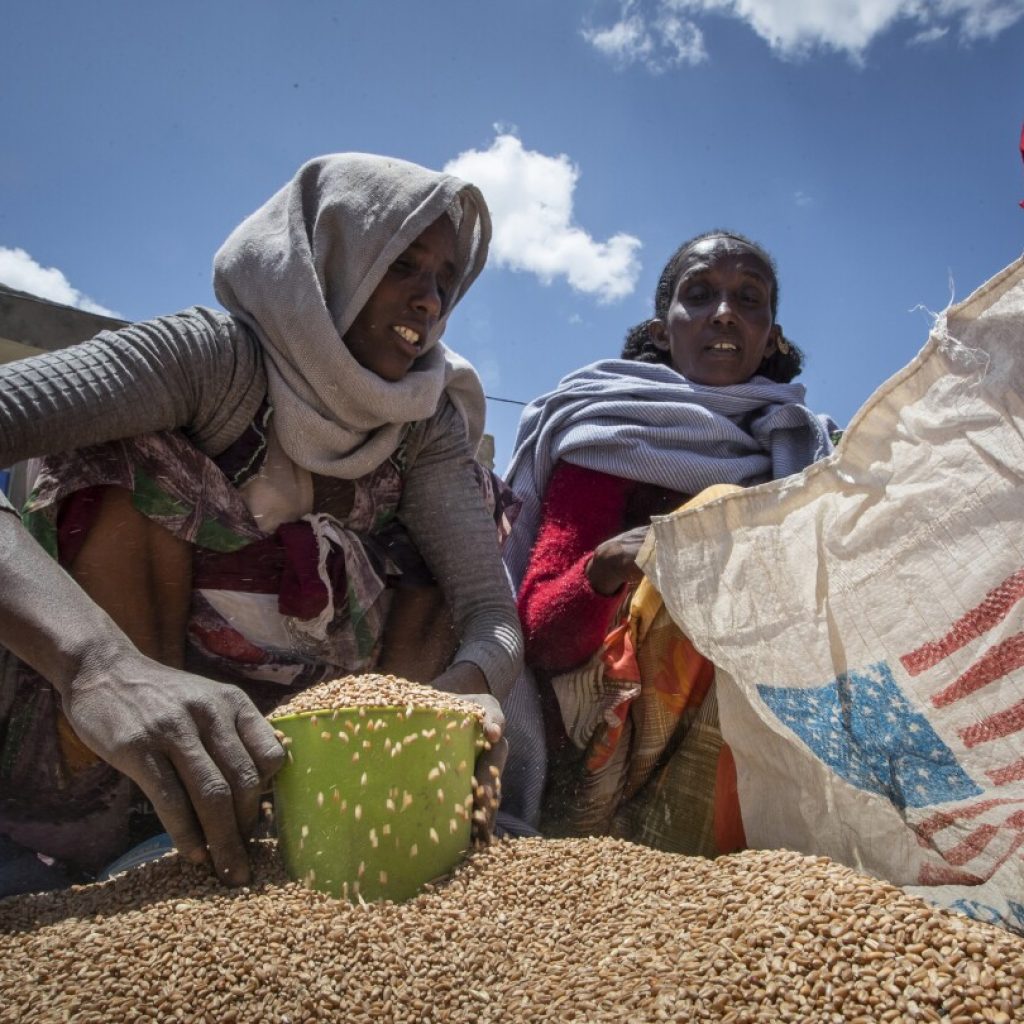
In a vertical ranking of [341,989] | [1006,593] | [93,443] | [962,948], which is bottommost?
[341,989]

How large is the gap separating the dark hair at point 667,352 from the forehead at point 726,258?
0.05 meters

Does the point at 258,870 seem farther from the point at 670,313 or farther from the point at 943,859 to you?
the point at 670,313

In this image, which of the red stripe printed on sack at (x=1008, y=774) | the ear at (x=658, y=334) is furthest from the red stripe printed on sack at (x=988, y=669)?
the ear at (x=658, y=334)

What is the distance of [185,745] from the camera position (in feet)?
4.80

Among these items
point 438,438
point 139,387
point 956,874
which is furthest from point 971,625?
point 139,387

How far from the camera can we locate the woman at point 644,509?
2232mm

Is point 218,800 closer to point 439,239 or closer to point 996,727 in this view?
point 996,727

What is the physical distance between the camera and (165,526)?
212 centimetres

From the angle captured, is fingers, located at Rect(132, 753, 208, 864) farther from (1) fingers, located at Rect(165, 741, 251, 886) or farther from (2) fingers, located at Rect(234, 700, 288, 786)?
(2) fingers, located at Rect(234, 700, 288, 786)

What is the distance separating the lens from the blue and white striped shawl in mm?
2916

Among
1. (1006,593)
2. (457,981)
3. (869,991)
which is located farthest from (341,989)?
(1006,593)

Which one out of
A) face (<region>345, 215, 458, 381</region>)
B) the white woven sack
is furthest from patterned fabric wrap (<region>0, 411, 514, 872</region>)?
the white woven sack

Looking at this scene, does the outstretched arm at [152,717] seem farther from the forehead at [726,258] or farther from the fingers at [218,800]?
the forehead at [726,258]

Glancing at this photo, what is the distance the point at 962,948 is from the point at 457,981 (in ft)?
2.24
